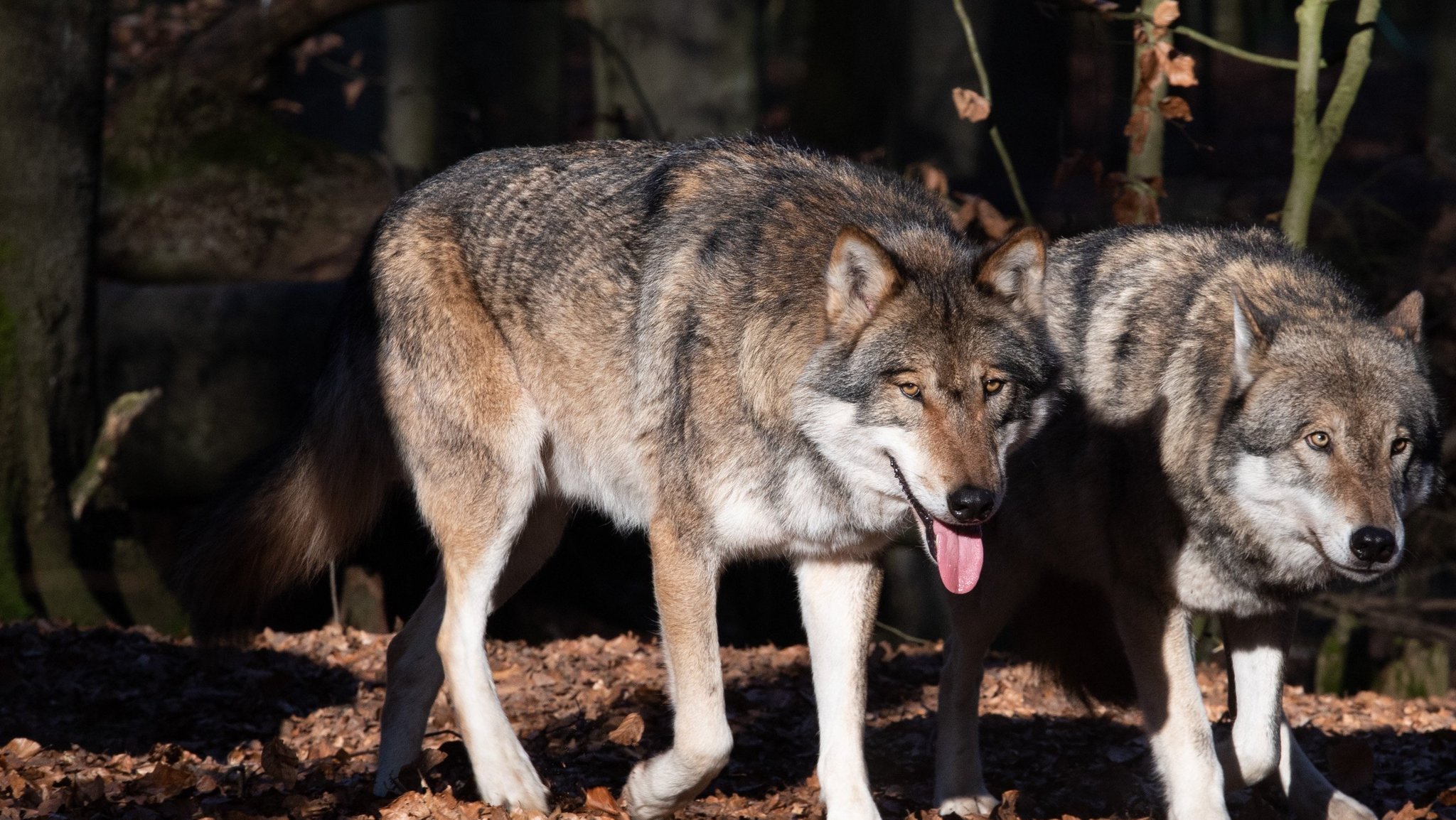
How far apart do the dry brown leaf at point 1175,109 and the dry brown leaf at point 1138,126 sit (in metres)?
0.16

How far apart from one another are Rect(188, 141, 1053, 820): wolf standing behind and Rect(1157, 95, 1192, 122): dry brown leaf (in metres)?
2.21

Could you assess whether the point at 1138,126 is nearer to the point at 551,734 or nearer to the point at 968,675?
the point at 968,675

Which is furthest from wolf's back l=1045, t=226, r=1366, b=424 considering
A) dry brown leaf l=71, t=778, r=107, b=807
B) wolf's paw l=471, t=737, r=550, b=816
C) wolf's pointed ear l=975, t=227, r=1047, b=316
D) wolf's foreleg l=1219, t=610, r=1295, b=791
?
dry brown leaf l=71, t=778, r=107, b=807

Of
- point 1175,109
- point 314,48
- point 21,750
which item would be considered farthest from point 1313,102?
point 314,48

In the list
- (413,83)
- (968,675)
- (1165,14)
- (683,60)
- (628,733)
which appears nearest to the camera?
(968,675)

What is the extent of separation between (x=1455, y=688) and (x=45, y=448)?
7.71 m

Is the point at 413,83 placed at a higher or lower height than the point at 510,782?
higher

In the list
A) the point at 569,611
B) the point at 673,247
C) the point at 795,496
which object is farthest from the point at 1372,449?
the point at 569,611

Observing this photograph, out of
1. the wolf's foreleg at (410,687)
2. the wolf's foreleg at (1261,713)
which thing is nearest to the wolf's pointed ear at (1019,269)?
the wolf's foreleg at (1261,713)

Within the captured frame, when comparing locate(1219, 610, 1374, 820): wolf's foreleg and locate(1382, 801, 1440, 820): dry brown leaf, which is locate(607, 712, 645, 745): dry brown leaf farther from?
locate(1382, 801, 1440, 820): dry brown leaf

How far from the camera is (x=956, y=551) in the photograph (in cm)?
378

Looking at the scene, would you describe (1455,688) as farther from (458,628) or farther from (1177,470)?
(458,628)

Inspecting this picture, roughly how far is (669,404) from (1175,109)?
3260 mm

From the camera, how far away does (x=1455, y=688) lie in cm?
822
